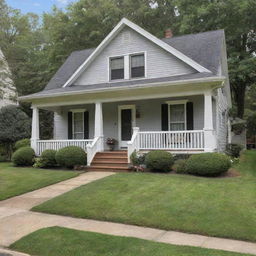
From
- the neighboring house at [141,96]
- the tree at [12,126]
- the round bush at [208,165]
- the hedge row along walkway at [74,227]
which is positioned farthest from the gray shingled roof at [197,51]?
the hedge row along walkway at [74,227]

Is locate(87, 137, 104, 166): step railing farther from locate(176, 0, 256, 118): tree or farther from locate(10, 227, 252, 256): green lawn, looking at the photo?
locate(176, 0, 256, 118): tree

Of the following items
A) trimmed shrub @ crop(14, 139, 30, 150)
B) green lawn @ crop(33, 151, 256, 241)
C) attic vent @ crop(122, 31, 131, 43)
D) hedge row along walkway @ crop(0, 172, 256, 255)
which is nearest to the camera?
hedge row along walkway @ crop(0, 172, 256, 255)

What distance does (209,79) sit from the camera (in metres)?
10.5

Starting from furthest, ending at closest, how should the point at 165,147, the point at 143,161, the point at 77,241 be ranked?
the point at 165,147 < the point at 143,161 < the point at 77,241

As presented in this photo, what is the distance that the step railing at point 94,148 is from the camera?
1202 centimetres

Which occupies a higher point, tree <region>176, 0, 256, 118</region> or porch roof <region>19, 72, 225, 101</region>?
tree <region>176, 0, 256, 118</region>

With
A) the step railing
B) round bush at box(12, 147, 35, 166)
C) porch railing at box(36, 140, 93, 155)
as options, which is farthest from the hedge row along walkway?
round bush at box(12, 147, 35, 166)

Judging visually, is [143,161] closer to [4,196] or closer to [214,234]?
[4,196]

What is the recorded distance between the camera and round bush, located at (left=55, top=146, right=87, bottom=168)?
467 inches

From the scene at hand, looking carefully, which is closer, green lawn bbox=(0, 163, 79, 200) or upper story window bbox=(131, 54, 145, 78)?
green lawn bbox=(0, 163, 79, 200)

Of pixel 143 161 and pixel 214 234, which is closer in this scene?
pixel 214 234

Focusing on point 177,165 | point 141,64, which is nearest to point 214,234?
point 177,165

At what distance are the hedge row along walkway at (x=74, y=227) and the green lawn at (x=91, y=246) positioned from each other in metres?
0.24

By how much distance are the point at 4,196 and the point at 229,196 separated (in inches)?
230
